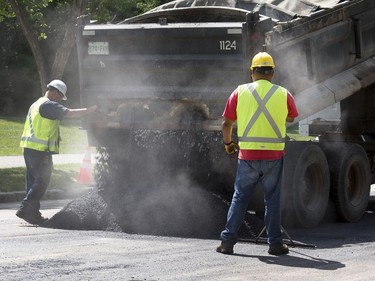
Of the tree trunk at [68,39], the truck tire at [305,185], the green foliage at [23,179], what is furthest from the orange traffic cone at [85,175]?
the truck tire at [305,185]

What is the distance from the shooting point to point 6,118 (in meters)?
35.0

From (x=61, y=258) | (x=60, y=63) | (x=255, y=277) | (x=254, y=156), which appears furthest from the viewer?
(x=60, y=63)

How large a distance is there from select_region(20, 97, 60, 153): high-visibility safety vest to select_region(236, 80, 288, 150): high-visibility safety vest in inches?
121

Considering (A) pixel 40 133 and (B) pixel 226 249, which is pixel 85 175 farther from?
(B) pixel 226 249

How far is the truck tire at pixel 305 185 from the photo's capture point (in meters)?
11.3

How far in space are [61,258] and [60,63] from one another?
11553mm

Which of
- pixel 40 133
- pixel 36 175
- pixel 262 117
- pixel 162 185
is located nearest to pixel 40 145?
pixel 40 133

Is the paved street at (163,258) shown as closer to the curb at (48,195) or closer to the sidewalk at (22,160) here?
the curb at (48,195)

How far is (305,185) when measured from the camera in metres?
11.7

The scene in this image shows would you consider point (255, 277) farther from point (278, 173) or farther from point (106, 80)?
point (106, 80)

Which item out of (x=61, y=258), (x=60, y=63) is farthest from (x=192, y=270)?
(x=60, y=63)

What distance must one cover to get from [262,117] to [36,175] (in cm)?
331

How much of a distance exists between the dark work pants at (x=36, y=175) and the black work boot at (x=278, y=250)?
3289 mm

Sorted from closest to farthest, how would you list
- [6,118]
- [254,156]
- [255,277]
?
1. [255,277]
2. [254,156]
3. [6,118]
